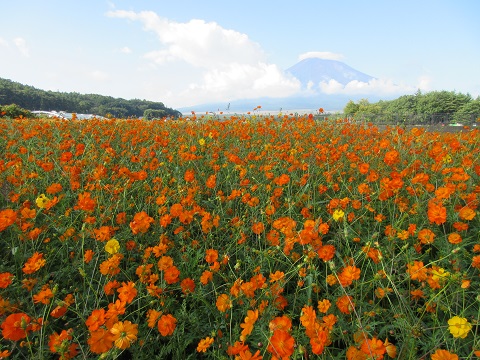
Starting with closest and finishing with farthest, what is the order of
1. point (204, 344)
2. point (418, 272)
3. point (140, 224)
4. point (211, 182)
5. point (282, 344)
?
1. point (282, 344)
2. point (204, 344)
3. point (418, 272)
4. point (140, 224)
5. point (211, 182)

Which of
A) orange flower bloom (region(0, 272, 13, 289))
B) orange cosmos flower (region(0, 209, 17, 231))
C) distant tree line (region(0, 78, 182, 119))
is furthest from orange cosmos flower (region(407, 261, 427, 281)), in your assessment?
distant tree line (region(0, 78, 182, 119))

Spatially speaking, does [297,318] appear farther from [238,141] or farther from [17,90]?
[17,90]

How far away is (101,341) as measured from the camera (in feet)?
2.69

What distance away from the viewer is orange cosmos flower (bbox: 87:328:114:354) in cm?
81

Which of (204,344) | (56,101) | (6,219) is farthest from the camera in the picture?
(56,101)

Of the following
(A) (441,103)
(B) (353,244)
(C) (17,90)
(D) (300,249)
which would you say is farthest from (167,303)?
(C) (17,90)

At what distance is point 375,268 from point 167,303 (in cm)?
91

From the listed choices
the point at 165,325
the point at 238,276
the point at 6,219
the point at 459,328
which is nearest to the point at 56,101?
the point at 6,219

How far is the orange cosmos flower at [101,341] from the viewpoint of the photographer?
81 centimetres

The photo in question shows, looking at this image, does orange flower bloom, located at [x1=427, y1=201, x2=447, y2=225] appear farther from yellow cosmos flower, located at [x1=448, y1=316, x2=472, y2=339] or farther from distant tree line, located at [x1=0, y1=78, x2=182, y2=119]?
distant tree line, located at [x1=0, y1=78, x2=182, y2=119]

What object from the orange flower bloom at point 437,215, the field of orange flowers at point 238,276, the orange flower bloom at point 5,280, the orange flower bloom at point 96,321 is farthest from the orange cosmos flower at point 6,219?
the orange flower bloom at point 437,215

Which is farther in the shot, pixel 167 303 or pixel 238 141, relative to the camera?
pixel 238 141

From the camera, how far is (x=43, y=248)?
1.60m

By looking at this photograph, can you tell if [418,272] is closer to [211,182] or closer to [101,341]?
[101,341]
